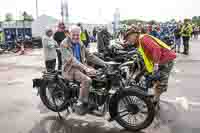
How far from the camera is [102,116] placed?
5.50 metres

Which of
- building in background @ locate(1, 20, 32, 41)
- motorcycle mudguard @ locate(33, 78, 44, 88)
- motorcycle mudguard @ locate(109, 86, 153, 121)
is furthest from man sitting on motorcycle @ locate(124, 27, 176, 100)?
building in background @ locate(1, 20, 32, 41)

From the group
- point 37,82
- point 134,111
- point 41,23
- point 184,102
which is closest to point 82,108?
point 134,111

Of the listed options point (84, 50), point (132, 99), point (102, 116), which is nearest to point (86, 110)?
point (102, 116)

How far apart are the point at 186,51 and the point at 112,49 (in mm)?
7066

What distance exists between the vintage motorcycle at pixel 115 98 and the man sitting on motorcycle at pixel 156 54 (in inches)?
26.8

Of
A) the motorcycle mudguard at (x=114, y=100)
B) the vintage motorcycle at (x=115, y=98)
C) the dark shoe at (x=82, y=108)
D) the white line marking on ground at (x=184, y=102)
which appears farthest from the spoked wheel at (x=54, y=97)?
the white line marking on ground at (x=184, y=102)

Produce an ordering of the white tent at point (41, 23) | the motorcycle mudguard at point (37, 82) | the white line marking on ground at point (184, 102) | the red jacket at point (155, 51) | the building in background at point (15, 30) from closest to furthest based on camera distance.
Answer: the red jacket at point (155, 51) → the motorcycle mudguard at point (37, 82) → the white line marking on ground at point (184, 102) → the building in background at point (15, 30) → the white tent at point (41, 23)

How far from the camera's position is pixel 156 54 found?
561cm

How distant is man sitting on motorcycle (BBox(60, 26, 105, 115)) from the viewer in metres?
5.42

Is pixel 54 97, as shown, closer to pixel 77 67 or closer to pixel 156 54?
pixel 77 67

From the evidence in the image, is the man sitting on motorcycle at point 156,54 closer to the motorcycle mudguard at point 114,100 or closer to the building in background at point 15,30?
the motorcycle mudguard at point 114,100

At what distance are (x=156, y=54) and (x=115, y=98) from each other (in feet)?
3.87

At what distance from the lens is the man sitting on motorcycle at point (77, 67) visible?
5422mm

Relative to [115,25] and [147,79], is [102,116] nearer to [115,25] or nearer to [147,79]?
[147,79]
